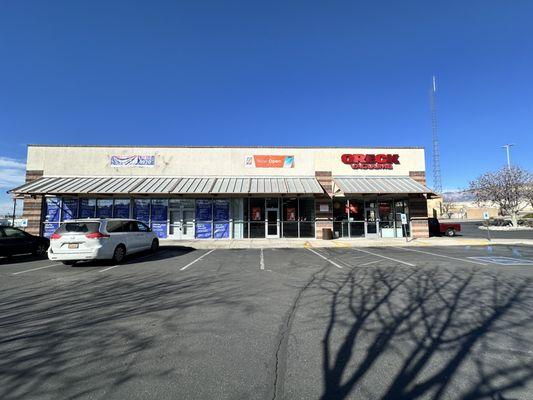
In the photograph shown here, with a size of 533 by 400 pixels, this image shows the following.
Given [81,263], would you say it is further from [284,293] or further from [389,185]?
[389,185]

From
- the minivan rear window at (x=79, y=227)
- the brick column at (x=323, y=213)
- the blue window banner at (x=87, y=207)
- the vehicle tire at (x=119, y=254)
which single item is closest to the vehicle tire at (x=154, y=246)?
the vehicle tire at (x=119, y=254)

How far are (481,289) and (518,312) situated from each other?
5.19 ft

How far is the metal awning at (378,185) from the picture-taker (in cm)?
2061

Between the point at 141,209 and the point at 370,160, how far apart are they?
16.7 meters

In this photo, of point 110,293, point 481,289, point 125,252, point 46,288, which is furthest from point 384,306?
point 125,252

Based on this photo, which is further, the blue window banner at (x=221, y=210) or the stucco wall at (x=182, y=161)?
the stucco wall at (x=182, y=161)

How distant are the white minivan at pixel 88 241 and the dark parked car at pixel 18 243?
8.81 feet

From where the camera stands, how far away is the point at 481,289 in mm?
6766

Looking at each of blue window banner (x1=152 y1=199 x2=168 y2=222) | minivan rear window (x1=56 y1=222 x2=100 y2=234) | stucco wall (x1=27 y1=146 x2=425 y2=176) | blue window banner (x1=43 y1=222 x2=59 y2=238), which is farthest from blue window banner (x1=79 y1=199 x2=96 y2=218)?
minivan rear window (x1=56 y1=222 x2=100 y2=234)

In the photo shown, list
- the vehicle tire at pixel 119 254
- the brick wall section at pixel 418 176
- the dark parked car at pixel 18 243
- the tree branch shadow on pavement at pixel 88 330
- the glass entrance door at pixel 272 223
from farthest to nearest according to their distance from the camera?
the brick wall section at pixel 418 176 → the glass entrance door at pixel 272 223 → the dark parked car at pixel 18 243 → the vehicle tire at pixel 119 254 → the tree branch shadow on pavement at pixel 88 330

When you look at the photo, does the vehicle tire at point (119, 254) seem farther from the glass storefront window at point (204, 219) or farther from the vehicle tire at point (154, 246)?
the glass storefront window at point (204, 219)

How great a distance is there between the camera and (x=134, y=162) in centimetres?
Answer: 2238

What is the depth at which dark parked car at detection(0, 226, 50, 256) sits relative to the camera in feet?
40.2

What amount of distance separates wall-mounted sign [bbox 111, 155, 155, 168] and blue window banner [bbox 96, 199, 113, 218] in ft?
8.68
